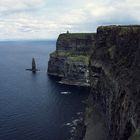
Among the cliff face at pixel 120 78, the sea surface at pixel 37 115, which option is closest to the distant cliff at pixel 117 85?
the cliff face at pixel 120 78

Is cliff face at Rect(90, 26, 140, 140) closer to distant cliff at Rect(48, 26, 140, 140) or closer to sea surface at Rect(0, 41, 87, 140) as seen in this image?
distant cliff at Rect(48, 26, 140, 140)

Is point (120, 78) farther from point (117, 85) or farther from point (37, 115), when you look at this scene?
point (37, 115)

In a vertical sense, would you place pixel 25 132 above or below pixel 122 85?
below

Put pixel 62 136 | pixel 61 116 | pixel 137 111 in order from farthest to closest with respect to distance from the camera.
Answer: pixel 61 116 → pixel 62 136 → pixel 137 111

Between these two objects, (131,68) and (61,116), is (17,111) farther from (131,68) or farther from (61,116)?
(131,68)

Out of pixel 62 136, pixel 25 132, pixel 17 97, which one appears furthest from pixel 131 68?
pixel 17 97

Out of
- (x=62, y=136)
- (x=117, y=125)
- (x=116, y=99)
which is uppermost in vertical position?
(x=116, y=99)

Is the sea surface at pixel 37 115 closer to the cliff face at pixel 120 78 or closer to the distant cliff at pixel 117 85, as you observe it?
the distant cliff at pixel 117 85

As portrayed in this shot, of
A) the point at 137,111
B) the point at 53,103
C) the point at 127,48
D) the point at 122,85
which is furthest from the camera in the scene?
the point at 53,103
